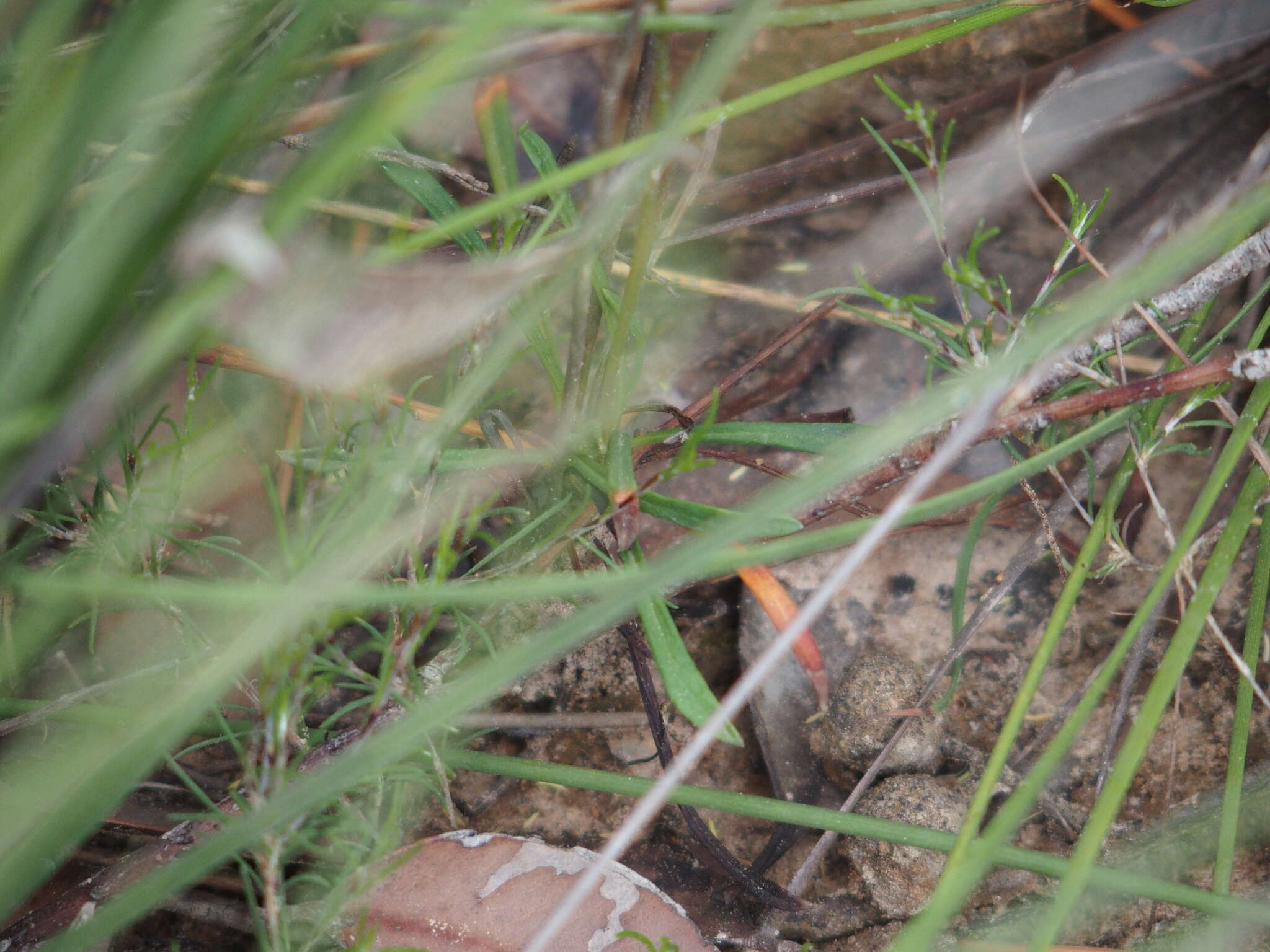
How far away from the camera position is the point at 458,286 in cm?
67

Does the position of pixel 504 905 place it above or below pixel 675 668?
below

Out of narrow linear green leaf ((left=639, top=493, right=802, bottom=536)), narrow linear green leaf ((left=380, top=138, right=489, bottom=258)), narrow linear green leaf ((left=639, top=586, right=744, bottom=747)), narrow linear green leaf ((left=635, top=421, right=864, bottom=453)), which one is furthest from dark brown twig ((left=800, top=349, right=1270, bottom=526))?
narrow linear green leaf ((left=380, top=138, right=489, bottom=258))

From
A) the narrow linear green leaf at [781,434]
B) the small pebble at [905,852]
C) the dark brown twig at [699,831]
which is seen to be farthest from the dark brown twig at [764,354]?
the small pebble at [905,852]

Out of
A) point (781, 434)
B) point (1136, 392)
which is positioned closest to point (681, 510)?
point (781, 434)

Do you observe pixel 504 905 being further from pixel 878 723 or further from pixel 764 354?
pixel 764 354

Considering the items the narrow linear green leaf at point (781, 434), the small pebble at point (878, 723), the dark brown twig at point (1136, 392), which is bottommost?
the small pebble at point (878, 723)

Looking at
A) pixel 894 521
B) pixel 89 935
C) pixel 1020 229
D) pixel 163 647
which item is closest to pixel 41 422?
pixel 89 935

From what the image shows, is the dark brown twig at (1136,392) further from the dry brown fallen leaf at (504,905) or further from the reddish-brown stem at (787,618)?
the dry brown fallen leaf at (504,905)

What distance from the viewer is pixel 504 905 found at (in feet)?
3.20

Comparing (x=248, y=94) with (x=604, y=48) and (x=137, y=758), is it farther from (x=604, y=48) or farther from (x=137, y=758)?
(x=604, y=48)

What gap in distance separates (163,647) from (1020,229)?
1.44 metres

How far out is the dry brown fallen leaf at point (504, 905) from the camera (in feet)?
3.14

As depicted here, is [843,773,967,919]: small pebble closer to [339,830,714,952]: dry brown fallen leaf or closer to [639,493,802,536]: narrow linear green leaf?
[339,830,714,952]: dry brown fallen leaf

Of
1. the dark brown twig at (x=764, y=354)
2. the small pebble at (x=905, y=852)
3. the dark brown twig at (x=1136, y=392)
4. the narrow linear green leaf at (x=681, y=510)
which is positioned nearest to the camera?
the dark brown twig at (x=1136, y=392)
